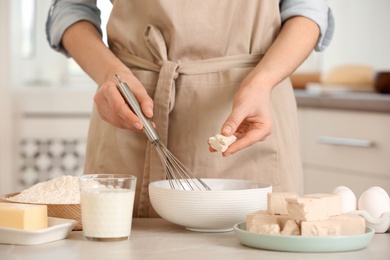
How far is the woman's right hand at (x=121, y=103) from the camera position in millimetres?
1355

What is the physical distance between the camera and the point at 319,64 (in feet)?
12.7

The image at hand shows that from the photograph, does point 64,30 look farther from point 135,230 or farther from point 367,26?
point 367,26

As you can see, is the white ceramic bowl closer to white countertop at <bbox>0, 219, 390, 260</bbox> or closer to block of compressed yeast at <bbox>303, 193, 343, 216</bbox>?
white countertop at <bbox>0, 219, 390, 260</bbox>

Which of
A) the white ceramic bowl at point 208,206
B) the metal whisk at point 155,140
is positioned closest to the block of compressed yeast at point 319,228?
the white ceramic bowl at point 208,206

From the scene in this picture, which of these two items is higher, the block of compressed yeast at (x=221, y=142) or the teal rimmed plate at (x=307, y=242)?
the block of compressed yeast at (x=221, y=142)

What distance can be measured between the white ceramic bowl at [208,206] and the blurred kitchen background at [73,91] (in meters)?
1.79

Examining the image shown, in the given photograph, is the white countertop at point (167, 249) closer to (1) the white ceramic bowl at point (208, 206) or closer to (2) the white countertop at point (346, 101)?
(1) the white ceramic bowl at point (208, 206)

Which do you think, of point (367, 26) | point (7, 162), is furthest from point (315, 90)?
point (7, 162)

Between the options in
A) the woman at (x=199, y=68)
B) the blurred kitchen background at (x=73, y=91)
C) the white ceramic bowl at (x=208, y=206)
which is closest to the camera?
the white ceramic bowl at (x=208, y=206)

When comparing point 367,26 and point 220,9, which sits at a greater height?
point 367,26

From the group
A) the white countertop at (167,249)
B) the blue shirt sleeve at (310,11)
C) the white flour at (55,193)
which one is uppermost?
the blue shirt sleeve at (310,11)

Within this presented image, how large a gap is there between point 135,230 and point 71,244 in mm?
149

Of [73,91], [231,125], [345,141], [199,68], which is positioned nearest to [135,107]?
[231,125]

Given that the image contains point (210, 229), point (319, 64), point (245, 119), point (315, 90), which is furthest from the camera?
point (319, 64)
